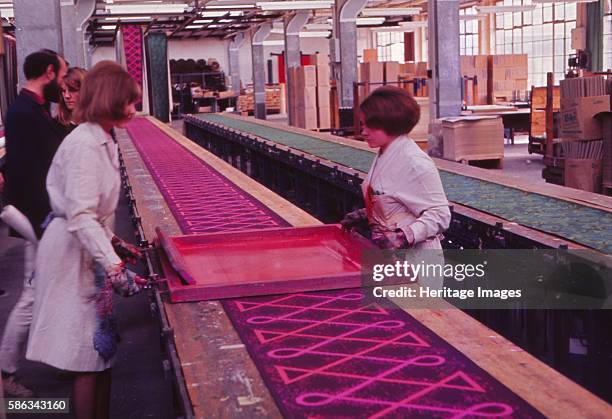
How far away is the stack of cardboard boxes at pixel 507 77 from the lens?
1775cm

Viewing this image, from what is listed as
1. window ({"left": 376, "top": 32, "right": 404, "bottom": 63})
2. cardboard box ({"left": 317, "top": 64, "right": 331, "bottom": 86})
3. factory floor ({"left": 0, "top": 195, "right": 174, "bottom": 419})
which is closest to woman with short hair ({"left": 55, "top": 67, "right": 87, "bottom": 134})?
factory floor ({"left": 0, "top": 195, "right": 174, "bottom": 419})

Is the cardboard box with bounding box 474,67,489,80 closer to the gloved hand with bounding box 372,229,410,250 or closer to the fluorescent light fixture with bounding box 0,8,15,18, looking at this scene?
the fluorescent light fixture with bounding box 0,8,15,18

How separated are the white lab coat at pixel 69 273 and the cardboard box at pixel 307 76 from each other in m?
13.8

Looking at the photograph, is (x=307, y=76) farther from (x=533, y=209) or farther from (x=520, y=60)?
(x=533, y=209)

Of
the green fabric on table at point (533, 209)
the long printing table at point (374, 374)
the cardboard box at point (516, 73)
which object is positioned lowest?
the long printing table at point (374, 374)

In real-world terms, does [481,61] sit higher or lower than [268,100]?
higher

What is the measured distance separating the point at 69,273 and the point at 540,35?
2346cm

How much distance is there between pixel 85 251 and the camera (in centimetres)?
242

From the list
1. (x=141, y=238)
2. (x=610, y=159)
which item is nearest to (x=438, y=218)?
(x=141, y=238)

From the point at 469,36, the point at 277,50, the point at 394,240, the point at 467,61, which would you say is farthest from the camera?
the point at 277,50

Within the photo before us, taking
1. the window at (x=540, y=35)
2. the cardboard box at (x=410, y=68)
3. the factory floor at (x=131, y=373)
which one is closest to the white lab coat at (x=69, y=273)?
the factory floor at (x=131, y=373)

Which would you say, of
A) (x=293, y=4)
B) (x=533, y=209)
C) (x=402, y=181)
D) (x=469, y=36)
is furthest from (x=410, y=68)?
(x=402, y=181)

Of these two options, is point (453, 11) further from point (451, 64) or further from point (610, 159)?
→ point (610, 159)

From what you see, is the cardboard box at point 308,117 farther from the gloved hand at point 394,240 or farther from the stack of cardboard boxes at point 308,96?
the gloved hand at point 394,240
